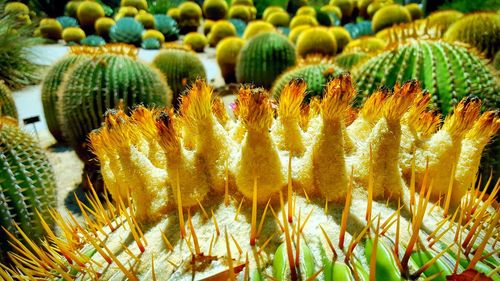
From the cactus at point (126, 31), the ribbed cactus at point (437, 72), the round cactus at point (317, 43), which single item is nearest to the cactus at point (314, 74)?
the ribbed cactus at point (437, 72)

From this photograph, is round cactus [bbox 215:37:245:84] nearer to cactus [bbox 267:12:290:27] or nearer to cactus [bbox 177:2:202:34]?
cactus [bbox 177:2:202:34]

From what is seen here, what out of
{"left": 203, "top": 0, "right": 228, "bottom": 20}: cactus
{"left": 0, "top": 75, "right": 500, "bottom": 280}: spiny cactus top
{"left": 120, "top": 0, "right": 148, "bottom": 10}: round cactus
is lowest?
{"left": 203, "top": 0, "right": 228, "bottom": 20}: cactus

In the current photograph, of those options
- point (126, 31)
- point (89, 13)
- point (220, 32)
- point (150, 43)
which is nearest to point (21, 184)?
point (89, 13)

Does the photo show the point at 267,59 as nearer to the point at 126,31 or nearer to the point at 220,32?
the point at 126,31

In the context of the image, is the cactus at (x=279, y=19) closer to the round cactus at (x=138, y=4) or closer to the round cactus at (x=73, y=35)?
the round cactus at (x=73, y=35)

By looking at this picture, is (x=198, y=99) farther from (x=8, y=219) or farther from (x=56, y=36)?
(x=56, y=36)

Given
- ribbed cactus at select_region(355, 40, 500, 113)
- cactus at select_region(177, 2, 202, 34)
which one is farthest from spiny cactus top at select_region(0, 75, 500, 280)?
cactus at select_region(177, 2, 202, 34)

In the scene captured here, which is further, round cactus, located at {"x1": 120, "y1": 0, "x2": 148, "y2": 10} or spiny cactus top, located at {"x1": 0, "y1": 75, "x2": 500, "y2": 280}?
round cactus, located at {"x1": 120, "y1": 0, "x2": 148, "y2": 10}

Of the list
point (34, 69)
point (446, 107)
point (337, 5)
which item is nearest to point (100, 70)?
point (34, 69)
